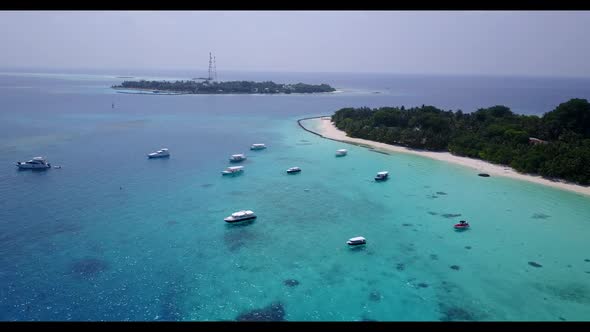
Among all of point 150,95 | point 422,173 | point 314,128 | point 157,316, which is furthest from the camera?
point 150,95

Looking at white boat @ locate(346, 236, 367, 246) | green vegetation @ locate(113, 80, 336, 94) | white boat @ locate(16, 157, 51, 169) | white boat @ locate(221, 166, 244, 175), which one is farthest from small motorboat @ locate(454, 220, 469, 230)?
green vegetation @ locate(113, 80, 336, 94)

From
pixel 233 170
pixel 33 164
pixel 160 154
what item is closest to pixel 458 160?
pixel 233 170

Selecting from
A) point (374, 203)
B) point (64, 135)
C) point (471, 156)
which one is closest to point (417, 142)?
point (471, 156)

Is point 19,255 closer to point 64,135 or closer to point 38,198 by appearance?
point 38,198

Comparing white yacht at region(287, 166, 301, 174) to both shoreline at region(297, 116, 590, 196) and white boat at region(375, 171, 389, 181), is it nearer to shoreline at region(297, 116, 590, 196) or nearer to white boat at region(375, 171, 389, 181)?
white boat at region(375, 171, 389, 181)

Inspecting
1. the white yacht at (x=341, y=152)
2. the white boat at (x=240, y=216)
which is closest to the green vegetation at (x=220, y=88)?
the white yacht at (x=341, y=152)

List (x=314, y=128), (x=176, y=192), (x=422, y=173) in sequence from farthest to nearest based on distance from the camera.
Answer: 1. (x=314, y=128)
2. (x=422, y=173)
3. (x=176, y=192)
